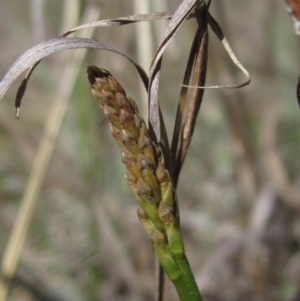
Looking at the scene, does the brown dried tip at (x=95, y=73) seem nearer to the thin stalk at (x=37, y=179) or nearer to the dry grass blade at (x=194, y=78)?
the dry grass blade at (x=194, y=78)

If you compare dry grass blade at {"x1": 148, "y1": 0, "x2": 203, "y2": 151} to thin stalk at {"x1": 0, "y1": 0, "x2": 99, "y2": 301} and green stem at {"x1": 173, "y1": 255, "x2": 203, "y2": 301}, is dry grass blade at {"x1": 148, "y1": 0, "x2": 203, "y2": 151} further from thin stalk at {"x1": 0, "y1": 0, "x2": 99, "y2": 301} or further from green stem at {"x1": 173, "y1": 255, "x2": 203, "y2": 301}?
thin stalk at {"x1": 0, "y1": 0, "x2": 99, "y2": 301}

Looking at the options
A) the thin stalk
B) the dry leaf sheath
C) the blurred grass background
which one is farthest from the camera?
the blurred grass background

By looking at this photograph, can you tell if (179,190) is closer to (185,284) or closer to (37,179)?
(37,179)

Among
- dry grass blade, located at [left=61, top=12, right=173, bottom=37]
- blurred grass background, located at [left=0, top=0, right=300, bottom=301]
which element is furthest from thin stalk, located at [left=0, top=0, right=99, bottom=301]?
dry grass blade, located at [left=61, top=12, right=173, bottom=37]

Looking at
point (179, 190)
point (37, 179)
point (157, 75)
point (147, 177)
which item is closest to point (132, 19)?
point (157, 75)

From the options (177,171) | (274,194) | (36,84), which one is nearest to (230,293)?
(274,194)

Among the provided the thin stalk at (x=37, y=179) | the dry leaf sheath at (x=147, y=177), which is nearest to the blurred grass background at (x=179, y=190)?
the thin stalk at (x=37, y=179)
